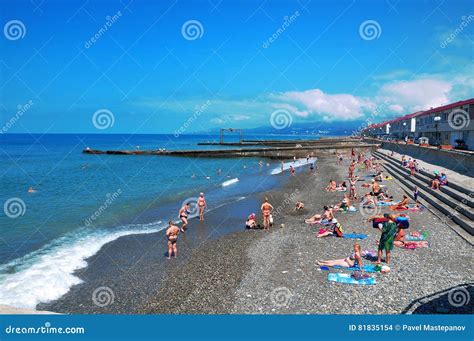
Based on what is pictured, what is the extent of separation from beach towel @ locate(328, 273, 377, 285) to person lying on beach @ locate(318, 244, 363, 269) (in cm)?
69

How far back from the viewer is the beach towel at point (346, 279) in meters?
9.70

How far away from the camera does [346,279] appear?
32.6ft

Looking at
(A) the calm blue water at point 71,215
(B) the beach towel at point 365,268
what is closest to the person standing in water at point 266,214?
(A) the calm blue water at point 71,215

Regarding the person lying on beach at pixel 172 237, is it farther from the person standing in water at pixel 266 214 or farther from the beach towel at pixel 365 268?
the beach towel at pixel 365 268

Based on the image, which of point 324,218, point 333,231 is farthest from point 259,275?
point 324,218

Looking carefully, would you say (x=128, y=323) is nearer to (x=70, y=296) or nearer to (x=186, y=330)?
(x=186, y=330)

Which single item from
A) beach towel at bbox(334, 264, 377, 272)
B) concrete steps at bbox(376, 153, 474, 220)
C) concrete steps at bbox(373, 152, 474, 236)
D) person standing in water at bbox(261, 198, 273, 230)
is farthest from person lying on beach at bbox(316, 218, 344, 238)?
concrete steps at bbox(376, 153, 474, 220)

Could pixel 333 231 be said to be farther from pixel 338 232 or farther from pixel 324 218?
pixel 324 218

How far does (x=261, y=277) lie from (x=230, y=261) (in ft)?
7.25

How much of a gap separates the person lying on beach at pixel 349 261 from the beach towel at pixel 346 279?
69 cm

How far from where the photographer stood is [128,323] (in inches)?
261

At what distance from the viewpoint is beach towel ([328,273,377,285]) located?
970 centimetres

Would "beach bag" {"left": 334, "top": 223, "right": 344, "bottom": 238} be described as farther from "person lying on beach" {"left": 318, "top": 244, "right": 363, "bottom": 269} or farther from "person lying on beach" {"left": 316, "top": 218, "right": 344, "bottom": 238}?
"person lying on beach" {"left": 318, "top": 244, "right": 363, "bottom": 269}

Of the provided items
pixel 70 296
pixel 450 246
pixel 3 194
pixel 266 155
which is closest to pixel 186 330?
pixel 70 296
